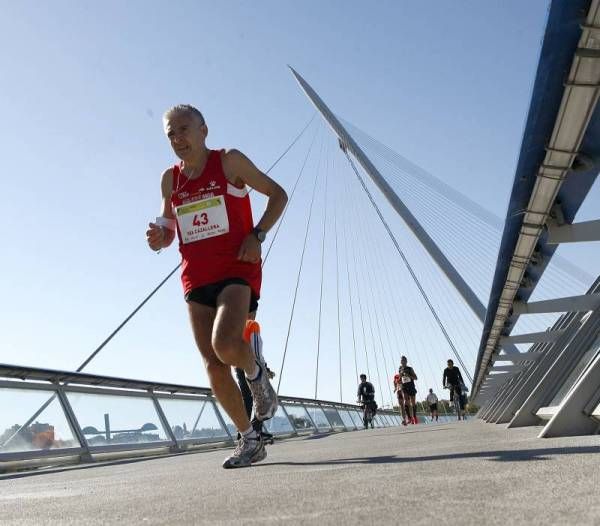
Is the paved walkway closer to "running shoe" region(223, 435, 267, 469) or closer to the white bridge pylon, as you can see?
"running shoe" region(223, 435, 267, 469)

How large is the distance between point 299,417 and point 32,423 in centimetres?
1097

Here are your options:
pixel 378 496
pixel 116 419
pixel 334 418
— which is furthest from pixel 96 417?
pixel 334 418

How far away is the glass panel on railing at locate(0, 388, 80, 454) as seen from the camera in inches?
267

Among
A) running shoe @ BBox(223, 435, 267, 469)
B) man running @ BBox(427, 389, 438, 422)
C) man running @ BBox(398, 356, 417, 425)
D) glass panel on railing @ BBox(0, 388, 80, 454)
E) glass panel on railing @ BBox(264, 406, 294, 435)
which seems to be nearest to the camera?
running shoe @ BBox(223, 435, 267, 469)

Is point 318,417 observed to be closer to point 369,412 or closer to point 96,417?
point 369,412

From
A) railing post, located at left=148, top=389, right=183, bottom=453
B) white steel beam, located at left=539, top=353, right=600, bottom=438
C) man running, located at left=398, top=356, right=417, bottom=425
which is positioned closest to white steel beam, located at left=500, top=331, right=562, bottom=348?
white steel beam, located at left=539, top=353, right=600, bottom=438

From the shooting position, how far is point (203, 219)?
3.94 meters

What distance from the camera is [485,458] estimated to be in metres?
2.84

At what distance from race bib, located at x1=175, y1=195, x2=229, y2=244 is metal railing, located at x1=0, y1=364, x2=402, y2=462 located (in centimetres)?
357

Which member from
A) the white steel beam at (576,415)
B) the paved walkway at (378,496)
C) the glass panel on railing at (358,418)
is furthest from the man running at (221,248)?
the glass panel on railing at (358,418)

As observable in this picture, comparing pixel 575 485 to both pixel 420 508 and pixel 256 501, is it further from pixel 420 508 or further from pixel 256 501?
pixel 256 501

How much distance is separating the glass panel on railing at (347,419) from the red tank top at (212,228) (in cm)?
1995

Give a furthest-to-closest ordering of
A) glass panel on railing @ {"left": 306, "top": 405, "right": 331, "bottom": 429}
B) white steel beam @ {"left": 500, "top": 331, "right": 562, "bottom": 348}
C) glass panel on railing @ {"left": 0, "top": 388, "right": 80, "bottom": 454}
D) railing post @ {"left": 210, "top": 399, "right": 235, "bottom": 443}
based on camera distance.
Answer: glass panel on railing @ {"left": 306, "top": 405, "right": 331, "bottom": 429} < railing post @ {"left": 210, "top": 399, "right": 235, "bottom": 443} < glass panel on railing @ {"left": 0, "top": 388, "right": 80, "bottom": 454} < white steel beam @ {"left": 500, "top": 331, "right": 562, "bottom": 348}

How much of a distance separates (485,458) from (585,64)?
1416mm
